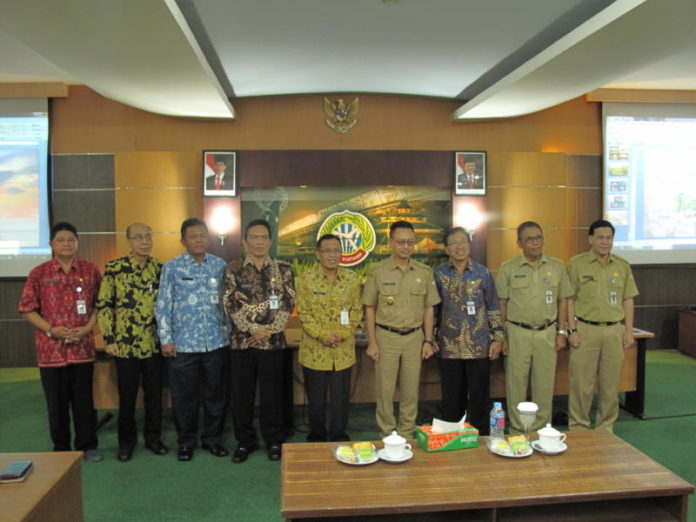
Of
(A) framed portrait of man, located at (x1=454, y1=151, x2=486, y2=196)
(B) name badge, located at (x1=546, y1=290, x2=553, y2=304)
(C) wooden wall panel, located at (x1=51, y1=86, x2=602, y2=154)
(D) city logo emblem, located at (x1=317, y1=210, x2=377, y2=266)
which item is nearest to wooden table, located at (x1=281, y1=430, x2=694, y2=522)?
(B) name badge, located at (x1=546, y1=290, x2=553, y2=304)

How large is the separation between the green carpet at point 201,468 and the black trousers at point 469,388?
0.66 metres

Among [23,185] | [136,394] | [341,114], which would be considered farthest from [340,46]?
[23,185]

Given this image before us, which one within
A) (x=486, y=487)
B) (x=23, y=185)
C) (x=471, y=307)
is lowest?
(x=486, y=487)

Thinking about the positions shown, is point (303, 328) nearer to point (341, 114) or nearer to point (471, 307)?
point (471, 307)

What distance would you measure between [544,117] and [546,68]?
2449 mm

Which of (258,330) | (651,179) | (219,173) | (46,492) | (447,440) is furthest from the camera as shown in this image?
(651,179)

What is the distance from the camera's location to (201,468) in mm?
3465

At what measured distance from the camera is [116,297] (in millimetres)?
3516

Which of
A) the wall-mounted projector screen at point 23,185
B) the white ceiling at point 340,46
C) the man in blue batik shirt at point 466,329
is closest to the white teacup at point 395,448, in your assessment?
the man in blue batik shirt at point 466,329

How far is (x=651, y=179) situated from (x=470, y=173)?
2.42 meters

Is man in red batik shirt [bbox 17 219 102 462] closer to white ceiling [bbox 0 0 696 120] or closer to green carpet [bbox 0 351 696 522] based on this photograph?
green carpet [bbox 0 351 696 522]

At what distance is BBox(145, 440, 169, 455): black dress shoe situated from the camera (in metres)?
3.68

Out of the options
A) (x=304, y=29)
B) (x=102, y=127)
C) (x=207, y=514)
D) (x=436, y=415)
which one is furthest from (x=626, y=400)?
(x=102, y=127)

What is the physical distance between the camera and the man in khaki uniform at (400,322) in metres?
3.57
